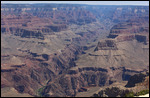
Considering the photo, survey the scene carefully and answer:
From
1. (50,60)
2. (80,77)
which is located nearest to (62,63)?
(50,60)

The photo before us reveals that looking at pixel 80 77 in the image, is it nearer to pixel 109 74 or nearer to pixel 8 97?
pixel 109 74

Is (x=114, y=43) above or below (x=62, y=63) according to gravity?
above

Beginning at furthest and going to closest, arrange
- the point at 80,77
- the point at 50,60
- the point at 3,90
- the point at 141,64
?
the point at 50,60, the point at 141,64, the point at 80,77, the point at 3,90

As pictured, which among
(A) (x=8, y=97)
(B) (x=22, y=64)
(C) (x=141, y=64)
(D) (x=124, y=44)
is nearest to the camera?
(A) (x=8, y=97)

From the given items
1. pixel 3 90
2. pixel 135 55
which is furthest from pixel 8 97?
pixel 135 55

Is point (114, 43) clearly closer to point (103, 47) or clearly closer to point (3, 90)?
point (103, 47)

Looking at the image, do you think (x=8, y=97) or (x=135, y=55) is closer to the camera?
(x=8, y=97)

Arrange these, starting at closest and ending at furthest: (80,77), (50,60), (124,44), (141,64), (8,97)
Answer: (8,97) < (80,77) < (141,64) < (50,60) < (124,44)

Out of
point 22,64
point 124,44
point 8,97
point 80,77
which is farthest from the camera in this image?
point 124,44
